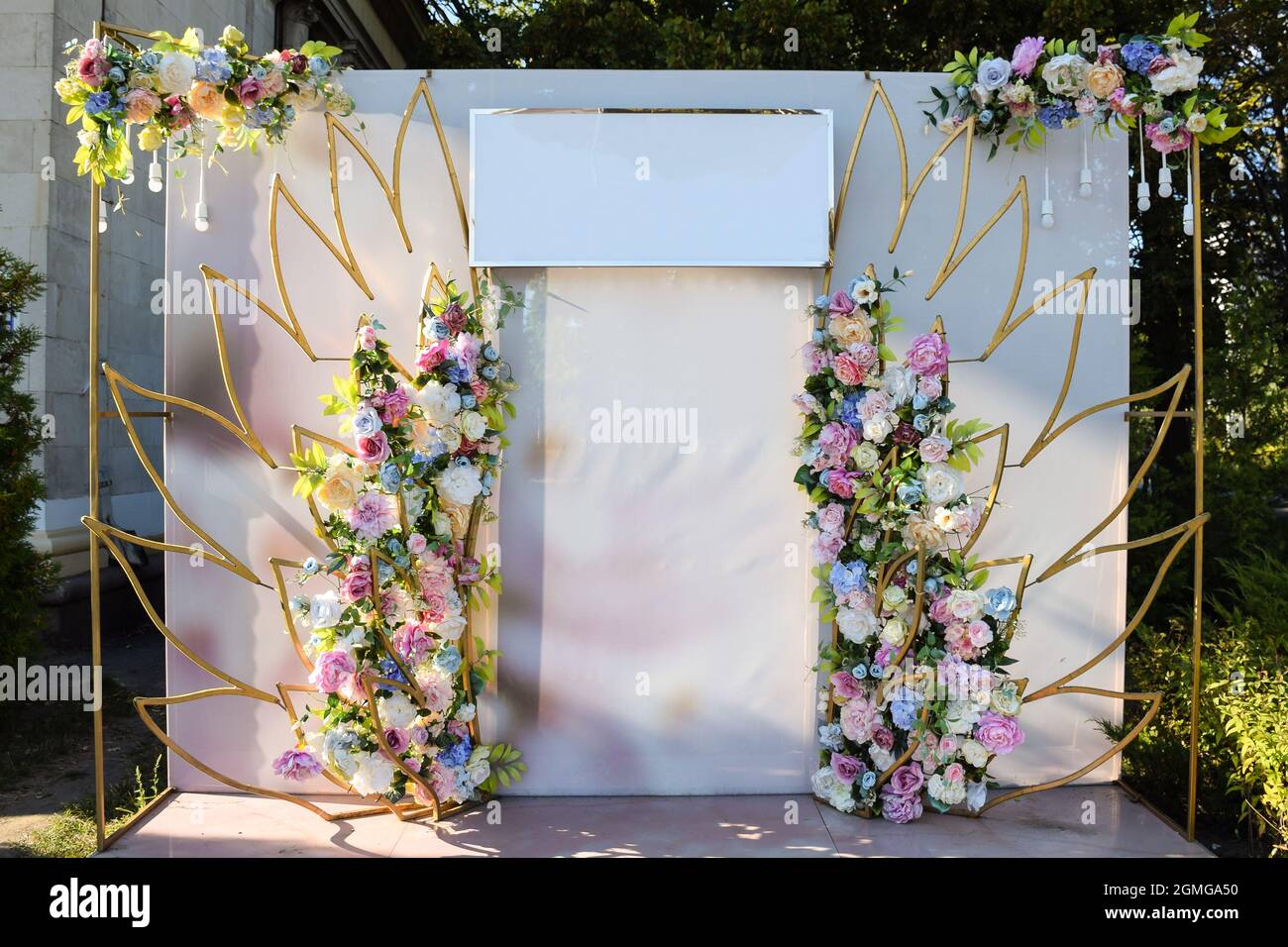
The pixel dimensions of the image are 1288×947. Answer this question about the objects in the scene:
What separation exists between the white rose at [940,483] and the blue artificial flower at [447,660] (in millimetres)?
1628

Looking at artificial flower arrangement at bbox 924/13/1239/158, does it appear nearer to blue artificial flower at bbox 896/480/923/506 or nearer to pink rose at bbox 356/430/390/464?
blue artificial flower at bbox 896/480/923/506

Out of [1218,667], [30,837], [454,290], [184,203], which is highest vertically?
[184,203]

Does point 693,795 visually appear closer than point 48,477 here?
Yes

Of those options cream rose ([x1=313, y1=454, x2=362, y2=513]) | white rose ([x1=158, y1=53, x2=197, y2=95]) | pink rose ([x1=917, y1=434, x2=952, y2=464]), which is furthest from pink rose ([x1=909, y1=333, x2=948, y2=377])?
white rose ([x1=158, y1=53, x2=197, y2=95])

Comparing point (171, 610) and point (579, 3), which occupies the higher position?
point (579, 3)

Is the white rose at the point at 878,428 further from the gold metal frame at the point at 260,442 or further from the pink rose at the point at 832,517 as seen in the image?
the gold metal frame at the point at 260,442

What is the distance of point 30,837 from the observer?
3.29 meters

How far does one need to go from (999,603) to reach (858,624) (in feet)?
1.48

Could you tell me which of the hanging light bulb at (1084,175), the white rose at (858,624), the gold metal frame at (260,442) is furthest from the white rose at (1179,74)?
the gold metal frame at (260,442)

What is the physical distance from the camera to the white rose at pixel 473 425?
3.06 metres

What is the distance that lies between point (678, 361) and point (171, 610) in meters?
2.08

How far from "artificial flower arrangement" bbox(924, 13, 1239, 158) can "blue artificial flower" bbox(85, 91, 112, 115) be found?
2.74 m
